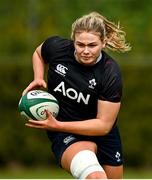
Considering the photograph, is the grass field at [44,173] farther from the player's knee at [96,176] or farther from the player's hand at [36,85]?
the player's knee at [96,176]

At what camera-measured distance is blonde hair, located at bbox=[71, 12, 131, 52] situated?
25.3 feet

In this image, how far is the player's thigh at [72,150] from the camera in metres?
7.76

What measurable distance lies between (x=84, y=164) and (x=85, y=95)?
2.38ft

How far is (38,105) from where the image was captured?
25.8 feet

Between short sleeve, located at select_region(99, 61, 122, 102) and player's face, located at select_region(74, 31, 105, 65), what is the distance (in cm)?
21

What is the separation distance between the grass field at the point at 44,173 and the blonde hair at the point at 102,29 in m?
7.17

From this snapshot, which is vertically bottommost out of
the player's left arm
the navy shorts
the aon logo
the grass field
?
the grass field

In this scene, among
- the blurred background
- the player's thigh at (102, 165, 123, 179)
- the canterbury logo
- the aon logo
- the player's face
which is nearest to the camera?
the player's face

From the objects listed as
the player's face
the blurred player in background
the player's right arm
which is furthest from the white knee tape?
the player's face

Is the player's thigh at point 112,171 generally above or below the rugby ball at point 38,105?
below

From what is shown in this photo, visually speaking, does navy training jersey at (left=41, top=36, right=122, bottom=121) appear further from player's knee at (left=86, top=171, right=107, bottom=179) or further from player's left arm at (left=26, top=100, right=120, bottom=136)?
player's knee at (left=86, top=171, right=107, bottom=179)

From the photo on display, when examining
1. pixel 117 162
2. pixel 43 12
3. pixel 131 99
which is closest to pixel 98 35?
pixel 117 162

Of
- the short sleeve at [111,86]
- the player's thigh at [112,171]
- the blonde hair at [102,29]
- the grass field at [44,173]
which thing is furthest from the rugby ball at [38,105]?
the grass field at [44,173]

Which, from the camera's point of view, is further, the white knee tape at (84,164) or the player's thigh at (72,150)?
the player's thigh at (72,150)
